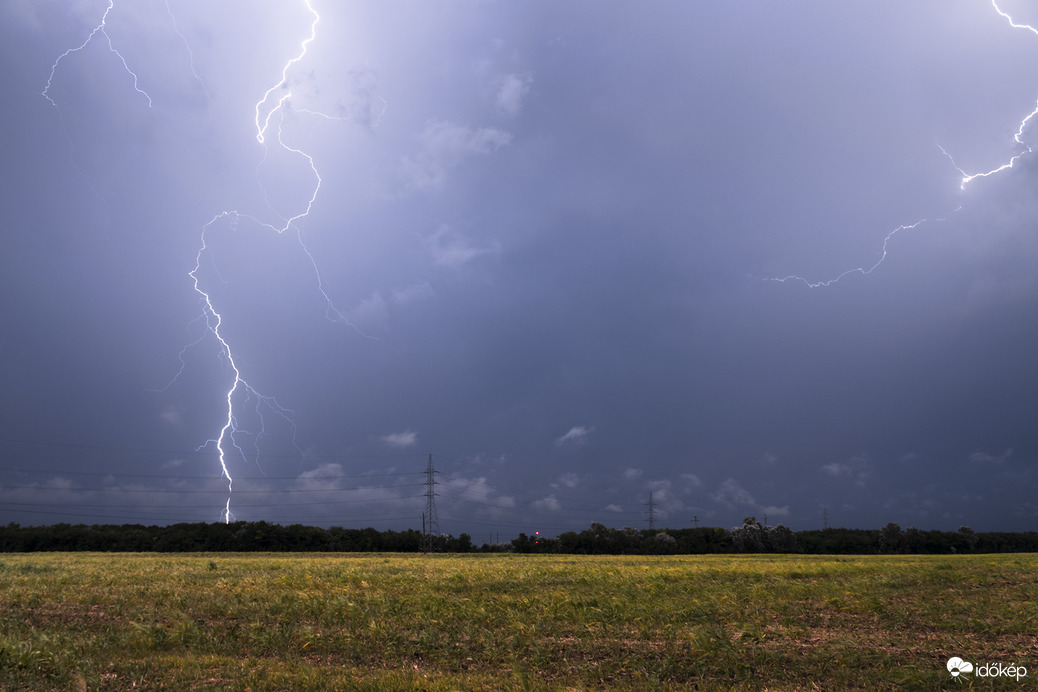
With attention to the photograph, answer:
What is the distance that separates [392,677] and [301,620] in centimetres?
589

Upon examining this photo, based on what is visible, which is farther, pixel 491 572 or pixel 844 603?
pixel 491 572

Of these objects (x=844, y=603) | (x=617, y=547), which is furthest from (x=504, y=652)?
(x=617, y=547)

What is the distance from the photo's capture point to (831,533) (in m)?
97.3

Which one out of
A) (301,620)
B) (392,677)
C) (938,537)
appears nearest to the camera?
(392,677)

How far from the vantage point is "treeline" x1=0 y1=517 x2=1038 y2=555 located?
3295 inches

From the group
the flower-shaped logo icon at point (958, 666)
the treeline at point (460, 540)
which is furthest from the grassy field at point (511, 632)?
the treeline at point (460, 540)

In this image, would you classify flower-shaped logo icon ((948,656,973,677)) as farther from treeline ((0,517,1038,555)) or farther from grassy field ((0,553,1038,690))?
treeline ((0,517,1038,555))

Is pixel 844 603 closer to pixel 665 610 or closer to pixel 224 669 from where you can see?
pixel 665 610

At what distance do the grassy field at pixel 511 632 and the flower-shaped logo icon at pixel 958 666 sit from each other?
25cm

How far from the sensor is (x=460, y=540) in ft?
285

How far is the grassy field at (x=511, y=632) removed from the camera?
14.3 metres

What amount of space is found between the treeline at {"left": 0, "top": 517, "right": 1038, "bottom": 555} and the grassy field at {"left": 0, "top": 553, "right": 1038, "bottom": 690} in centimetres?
6100

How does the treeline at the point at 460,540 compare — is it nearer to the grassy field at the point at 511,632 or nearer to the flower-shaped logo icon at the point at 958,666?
the grassy field at the point at 511,632

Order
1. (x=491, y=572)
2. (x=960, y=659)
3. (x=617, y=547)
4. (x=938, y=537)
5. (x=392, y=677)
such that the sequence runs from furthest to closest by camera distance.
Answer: (x=938, y=537)
(x=617, y=547)
(x=491, y=572)
(x=960, y=659)
(x=392, y=677)
